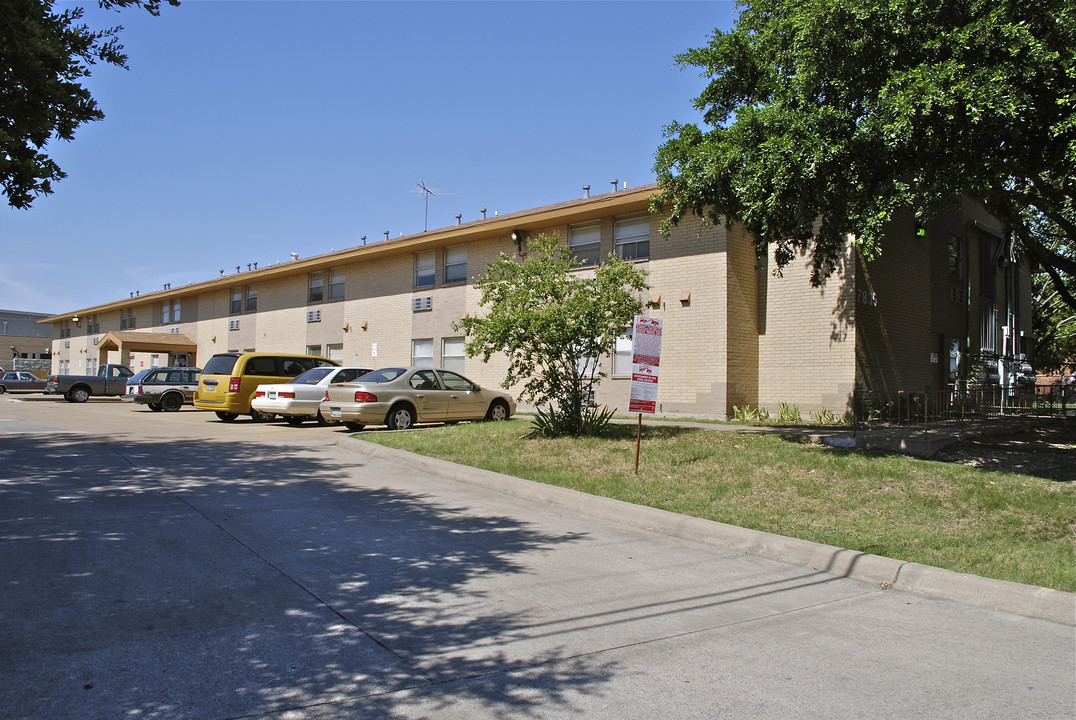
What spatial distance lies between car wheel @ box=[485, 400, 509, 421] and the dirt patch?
9.76 meters

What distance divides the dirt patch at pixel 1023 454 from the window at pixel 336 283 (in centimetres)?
2280

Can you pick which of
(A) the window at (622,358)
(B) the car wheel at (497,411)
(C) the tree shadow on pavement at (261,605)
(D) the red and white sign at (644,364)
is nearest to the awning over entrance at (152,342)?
(B) the car wheel at (497,411)

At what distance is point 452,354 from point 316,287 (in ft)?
30.3

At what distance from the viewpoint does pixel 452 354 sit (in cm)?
2431

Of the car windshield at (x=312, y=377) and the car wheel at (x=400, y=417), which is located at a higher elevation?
the car windshield at (x=312, y=377)

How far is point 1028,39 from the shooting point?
8164 millimetres

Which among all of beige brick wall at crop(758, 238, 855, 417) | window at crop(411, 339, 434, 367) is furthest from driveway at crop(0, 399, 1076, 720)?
window at crop(411, 339, 434, 367)

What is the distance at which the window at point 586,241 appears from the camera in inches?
801

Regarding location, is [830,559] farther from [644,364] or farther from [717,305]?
[717,305]

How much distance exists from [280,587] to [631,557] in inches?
114

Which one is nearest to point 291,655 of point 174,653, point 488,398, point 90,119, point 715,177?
point 174,653

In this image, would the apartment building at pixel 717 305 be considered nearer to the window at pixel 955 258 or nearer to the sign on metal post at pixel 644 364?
the window at pixel 955 258

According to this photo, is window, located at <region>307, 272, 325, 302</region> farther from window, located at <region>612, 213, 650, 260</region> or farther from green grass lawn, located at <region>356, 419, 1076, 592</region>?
green grass lawn, located at <region>356, 419, 1076, 592</region>

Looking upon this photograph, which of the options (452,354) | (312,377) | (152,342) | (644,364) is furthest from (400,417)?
(152,342)
